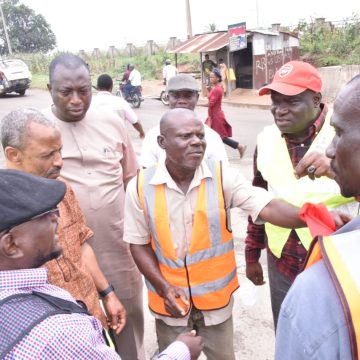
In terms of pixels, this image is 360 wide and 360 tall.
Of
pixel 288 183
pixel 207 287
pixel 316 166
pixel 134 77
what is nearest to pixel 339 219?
pixel 316 166

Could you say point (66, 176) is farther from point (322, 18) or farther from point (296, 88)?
point (322, 18)

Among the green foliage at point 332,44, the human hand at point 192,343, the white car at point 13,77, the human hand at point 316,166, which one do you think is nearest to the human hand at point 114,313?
the human hand at point 192,343

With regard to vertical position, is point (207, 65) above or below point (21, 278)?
below

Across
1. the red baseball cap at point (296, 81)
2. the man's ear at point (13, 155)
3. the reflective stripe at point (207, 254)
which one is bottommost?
the reflective stripe at point (207, 254)

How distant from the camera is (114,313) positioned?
2090mm

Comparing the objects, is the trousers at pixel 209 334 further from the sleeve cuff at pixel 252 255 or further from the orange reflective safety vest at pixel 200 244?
the sleeve cuff at pixel 252 255

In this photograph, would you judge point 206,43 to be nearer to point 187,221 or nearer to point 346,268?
point 187,221

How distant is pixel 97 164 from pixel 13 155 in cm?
68

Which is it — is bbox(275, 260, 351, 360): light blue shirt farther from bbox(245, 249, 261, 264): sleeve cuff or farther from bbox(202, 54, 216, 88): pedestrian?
bbox(202, 54, 216, 88): pedestrian

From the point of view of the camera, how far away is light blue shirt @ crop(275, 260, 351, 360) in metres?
0.78

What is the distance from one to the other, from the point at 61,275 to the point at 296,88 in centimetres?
141

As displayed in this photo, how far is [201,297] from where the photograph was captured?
6.52ft

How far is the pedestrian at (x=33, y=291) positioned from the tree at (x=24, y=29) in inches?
1857

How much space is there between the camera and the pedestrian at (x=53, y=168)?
1727 millimetres
